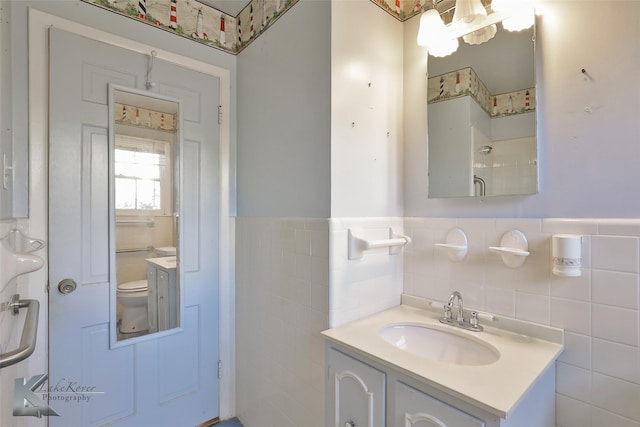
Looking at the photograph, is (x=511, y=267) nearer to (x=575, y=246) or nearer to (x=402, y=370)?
(x=575, y=246)

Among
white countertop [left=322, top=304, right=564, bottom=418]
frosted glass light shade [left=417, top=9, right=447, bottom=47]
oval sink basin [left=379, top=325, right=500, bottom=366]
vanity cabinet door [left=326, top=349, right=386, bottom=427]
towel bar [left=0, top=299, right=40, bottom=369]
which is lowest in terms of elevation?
vanity cabinet door [left=326, top=349, right=386, bottom=427]

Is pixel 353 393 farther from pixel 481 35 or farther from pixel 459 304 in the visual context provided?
pixel 481 35

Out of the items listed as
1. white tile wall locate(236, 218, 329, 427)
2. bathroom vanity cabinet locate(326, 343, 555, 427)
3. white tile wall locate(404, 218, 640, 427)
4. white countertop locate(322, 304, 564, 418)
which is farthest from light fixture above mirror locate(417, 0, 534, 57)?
bathroom vanity cabinet locate(326, 343, 555, 427)

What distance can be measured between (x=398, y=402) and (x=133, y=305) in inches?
53.9

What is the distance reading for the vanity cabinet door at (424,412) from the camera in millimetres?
780

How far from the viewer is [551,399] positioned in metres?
1.03

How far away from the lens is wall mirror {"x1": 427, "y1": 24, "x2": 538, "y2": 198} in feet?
3.74

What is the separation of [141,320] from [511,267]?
1.80 m

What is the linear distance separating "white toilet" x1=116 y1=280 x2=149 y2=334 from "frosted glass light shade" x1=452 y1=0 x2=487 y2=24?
1.98 m

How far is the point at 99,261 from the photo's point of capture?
143cm

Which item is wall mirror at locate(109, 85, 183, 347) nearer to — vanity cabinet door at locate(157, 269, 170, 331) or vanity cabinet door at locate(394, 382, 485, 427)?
vanity cabinet door at locate(157, 269, 170, 331)

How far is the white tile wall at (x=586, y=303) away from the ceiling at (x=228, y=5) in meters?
1.83

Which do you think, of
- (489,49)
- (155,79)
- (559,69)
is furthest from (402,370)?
(155,79)

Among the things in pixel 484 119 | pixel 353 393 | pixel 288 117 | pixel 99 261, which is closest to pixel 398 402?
pixel 353 393
